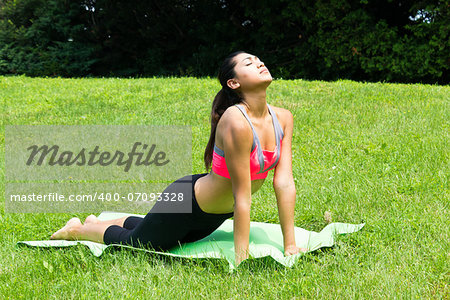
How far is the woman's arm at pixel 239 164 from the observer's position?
2779 millimetres

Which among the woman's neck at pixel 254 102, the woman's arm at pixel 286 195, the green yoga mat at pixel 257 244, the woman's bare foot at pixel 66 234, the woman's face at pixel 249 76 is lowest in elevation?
the woman's bare foot at pixel 66 234

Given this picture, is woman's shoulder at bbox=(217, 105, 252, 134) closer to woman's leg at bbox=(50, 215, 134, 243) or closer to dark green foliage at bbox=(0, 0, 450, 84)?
woman's leg at bbox=(50, 215, 134, 243)

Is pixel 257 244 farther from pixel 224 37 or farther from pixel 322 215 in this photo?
pixel 224 37

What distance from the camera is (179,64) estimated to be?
59.1 ft

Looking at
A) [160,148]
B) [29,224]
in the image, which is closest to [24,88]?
[160,148]

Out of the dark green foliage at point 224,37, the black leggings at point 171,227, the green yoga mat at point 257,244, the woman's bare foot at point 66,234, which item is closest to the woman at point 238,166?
the black leggings at point 171,227

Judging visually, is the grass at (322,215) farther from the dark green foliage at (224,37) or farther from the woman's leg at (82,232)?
the dark green foliage at (224,37)

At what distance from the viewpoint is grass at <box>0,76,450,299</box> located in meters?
2.65

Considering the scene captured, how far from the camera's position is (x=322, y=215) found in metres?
3.92

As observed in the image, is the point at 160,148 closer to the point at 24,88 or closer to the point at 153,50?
the point at 24,88

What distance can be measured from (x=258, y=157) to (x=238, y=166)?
0.69 feet

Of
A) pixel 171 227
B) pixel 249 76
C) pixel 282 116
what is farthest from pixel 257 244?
pixel 249 76

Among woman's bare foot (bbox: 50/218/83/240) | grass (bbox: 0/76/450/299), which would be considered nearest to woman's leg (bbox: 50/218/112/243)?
woman's bare foot (bbox: 50/218/83/240)

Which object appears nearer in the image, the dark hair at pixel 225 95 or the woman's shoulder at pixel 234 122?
the woman's shoulder at pixel 234 122
